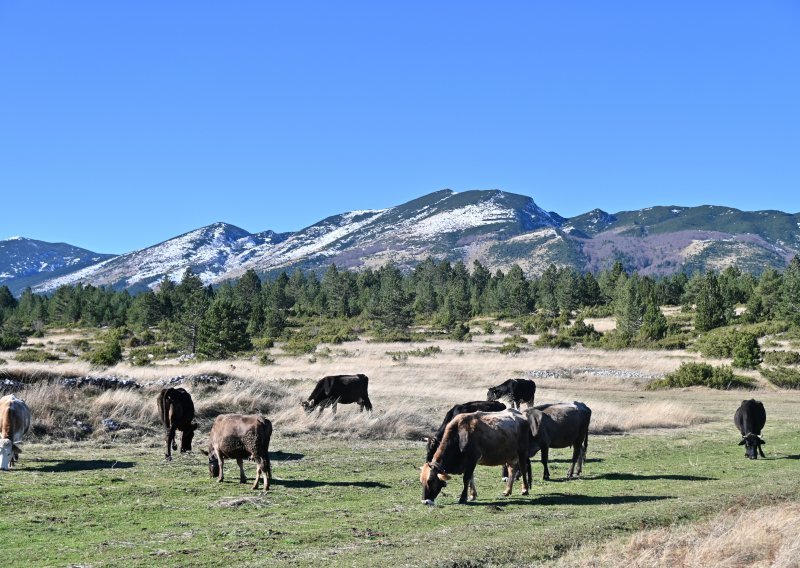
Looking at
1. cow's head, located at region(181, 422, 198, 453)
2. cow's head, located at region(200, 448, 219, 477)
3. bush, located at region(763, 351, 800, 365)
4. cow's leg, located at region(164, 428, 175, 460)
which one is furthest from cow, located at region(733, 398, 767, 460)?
bush, located at region(763, 351, 800, 365)

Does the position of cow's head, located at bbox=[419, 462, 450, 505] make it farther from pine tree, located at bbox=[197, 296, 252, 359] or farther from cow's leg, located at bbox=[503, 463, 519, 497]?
pine tree, located at bbox=[197, 296, 252, 359]

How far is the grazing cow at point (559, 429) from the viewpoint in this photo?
17.0 metres

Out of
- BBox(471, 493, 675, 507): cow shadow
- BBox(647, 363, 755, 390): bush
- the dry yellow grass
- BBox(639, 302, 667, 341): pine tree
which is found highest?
BBox(639, 302, 667, 341): pine tree

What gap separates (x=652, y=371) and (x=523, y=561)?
47.8m

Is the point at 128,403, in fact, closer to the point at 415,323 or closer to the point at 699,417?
the point at 699,417

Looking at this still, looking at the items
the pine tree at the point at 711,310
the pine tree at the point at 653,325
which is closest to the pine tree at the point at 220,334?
the pine tree at the point at 653,325

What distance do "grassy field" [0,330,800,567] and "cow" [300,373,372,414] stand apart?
1.21m

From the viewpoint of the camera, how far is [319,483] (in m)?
15.6

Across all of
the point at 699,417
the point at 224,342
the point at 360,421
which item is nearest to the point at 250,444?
the point at 360,421

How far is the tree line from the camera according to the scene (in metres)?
77.8

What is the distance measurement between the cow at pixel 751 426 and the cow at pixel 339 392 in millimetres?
13010

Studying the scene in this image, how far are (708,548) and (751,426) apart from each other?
12974mm

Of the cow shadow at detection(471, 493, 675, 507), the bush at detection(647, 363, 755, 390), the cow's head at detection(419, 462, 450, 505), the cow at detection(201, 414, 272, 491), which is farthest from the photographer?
the bush at detection(647, 363, 755, 390)

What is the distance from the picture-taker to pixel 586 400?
37438mm
